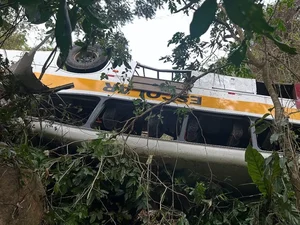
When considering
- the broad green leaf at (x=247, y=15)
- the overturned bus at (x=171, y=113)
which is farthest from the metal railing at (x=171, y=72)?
the broad green leaf at (x=247, y=15)

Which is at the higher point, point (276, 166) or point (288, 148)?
point (288, 148)

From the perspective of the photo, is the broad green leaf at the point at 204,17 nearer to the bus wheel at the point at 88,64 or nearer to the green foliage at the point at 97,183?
the green foliage at the point at 97,183

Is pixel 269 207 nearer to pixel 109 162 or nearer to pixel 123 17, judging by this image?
pixel 109 162

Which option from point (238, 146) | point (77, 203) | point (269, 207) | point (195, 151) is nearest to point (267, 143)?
point (238, 146)

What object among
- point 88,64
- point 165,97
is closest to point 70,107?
point 88,64

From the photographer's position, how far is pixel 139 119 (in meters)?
4.76

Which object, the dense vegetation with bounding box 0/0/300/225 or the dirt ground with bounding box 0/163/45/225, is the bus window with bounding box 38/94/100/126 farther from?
the dirt ground with bounding box 0/163/45/225

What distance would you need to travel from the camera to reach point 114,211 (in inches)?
166

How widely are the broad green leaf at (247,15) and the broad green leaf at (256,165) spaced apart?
2269 mm

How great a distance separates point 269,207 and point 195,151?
1.07 metres

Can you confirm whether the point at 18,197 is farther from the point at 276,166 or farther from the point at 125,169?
the point at 276,166

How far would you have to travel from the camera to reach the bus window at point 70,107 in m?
3.95

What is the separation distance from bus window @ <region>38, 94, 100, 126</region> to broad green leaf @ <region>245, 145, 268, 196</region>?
1793mm

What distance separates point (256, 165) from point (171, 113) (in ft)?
5.21
